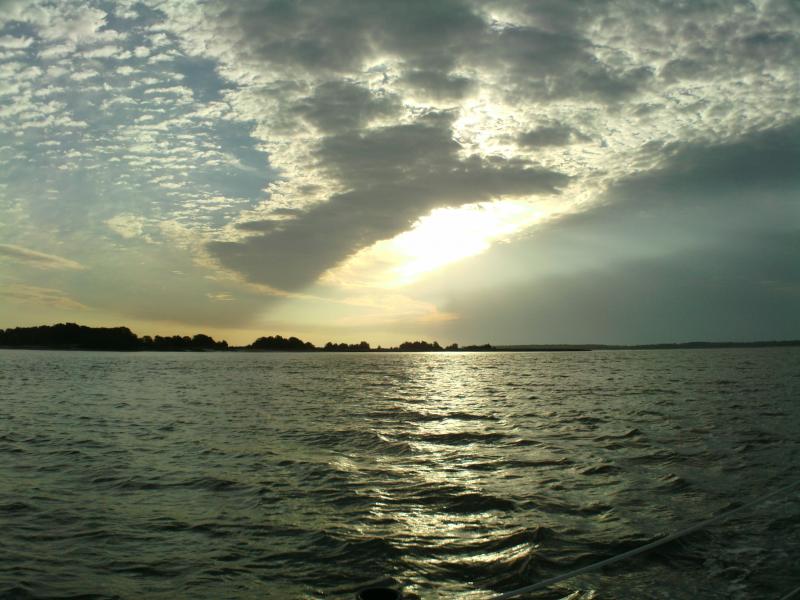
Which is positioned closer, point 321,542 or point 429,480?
point 321,542

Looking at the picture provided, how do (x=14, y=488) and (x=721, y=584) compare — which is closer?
(x=721, y=584)

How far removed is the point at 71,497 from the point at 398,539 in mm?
10835

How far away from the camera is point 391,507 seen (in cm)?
1491

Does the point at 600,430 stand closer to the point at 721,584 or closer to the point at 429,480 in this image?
the point at 429,480

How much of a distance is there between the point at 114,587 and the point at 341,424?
22.6 m

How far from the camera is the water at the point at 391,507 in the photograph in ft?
33.3

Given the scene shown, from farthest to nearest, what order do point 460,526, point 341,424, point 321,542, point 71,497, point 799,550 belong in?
point 341,424 → point 71,497 → point 460,526 → point 321,542 → point 799,550

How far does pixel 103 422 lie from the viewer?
32.3 metres

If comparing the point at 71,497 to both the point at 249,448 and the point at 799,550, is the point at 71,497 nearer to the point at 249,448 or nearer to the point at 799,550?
the point at 249,448

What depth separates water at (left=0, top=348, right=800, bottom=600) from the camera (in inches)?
400

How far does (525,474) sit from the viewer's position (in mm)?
18594

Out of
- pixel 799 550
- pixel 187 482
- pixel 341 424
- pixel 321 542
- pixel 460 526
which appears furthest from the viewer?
pixel 341 424

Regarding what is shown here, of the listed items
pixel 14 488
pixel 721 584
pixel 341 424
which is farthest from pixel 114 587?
pixel 341 424

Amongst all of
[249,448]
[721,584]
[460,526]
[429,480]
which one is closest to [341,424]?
[249,448]
